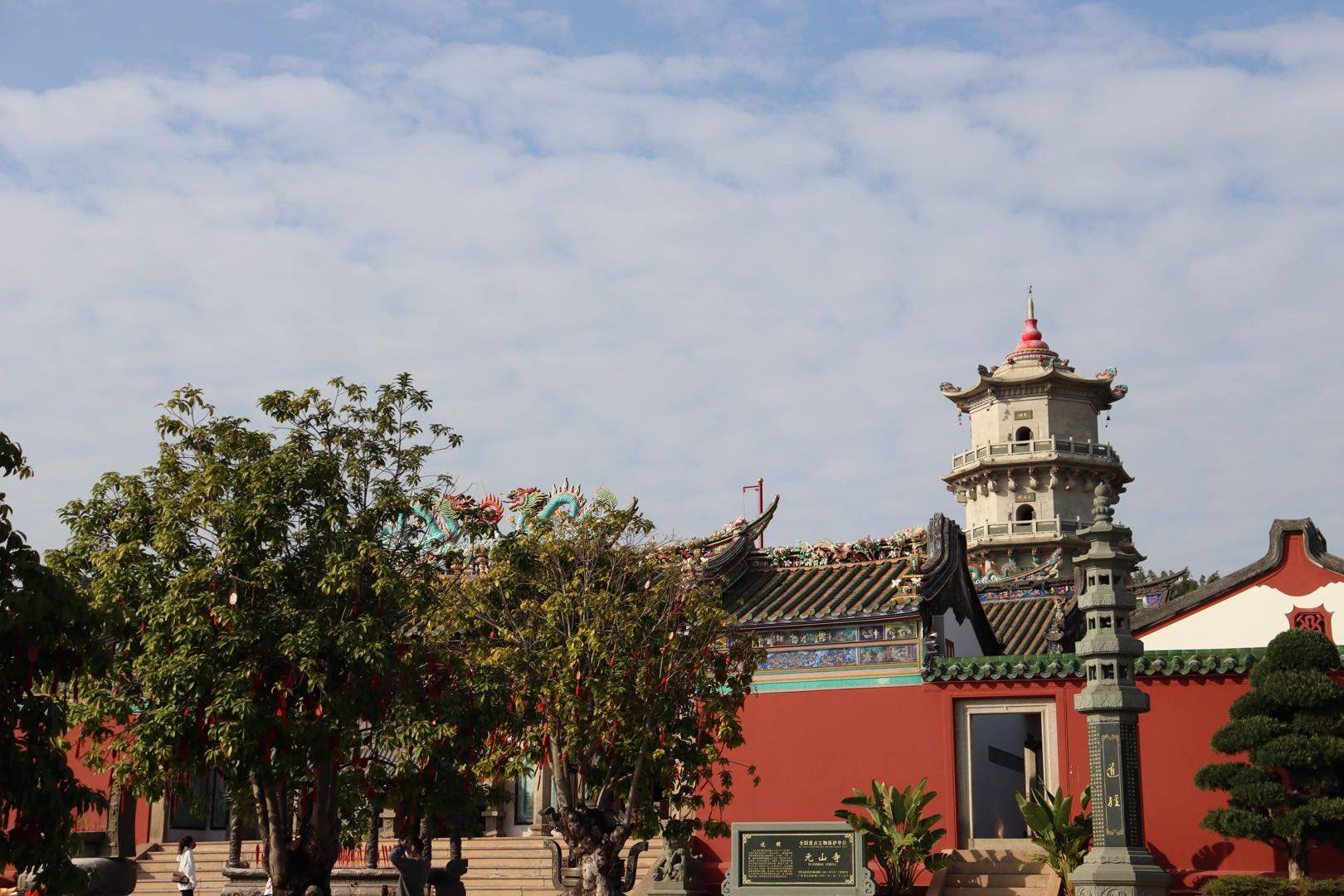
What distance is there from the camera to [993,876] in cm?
1861

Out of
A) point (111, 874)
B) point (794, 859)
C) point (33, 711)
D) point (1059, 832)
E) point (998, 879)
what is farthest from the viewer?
point (998, 879)

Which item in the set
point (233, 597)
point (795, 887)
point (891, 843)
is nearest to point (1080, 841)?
point (891, 843)

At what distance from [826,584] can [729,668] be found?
5.80m

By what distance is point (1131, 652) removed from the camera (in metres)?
13.7

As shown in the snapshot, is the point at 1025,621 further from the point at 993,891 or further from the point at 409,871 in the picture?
the point at 409,871

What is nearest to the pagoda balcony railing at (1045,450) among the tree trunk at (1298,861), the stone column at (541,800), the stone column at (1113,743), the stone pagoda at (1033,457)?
the stone pagoda at (1033,457)

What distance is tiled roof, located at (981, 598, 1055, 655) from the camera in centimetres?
2669

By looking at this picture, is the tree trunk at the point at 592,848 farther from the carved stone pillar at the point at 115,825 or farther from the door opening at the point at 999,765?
the carved stone pillar at the point at 115,825

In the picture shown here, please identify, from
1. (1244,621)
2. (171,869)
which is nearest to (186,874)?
(171,869)

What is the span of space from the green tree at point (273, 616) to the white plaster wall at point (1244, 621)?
12274 millimetres

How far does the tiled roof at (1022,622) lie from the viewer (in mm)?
26688

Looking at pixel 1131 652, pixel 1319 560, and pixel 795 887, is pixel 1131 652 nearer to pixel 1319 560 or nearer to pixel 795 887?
pixel 795 887

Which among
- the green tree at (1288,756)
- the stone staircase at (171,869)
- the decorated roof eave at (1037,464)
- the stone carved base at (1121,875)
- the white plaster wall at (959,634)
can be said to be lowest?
the stone staircase at (171,869)

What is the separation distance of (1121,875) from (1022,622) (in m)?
15.4
